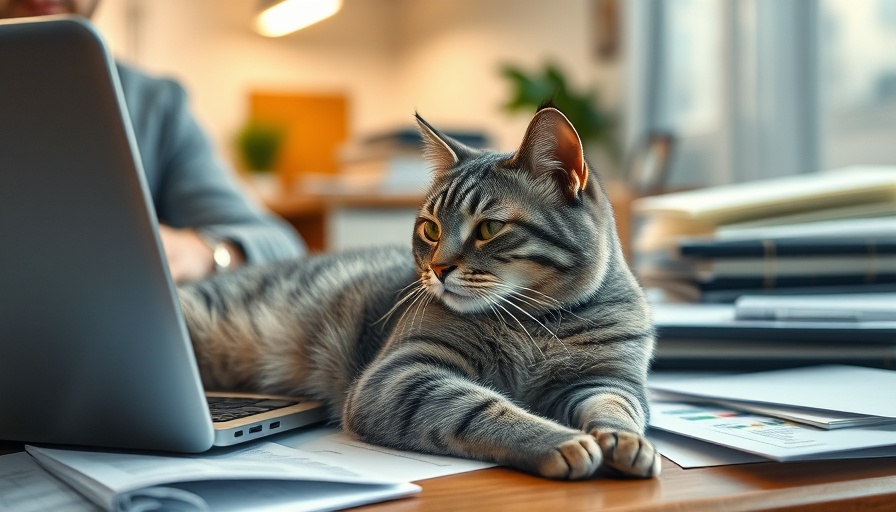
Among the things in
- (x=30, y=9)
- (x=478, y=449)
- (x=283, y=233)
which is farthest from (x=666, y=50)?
(x=478, y=449)

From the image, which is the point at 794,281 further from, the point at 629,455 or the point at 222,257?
the point at 222,257

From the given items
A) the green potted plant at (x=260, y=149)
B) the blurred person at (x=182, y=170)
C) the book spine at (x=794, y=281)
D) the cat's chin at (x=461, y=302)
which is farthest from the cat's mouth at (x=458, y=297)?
the green potted plant at (x=260, y=149)

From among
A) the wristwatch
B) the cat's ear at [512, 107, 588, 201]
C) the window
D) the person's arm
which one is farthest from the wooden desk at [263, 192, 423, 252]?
the cat's ear at [512, 107, 588, 201]

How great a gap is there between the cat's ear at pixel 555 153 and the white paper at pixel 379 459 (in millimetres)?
311

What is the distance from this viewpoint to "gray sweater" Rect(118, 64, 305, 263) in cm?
173

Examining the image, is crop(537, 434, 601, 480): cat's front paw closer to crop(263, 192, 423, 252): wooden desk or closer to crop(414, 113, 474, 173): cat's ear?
crop(414, 113, 474, 173): cat's ear

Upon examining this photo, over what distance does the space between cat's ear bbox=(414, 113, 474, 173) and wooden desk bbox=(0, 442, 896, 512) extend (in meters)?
0.44

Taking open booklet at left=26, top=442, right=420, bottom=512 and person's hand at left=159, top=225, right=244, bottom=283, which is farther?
person's hand at left=159, top=225, right=244, bottom=283

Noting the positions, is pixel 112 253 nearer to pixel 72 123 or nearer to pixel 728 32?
pixel 72 123

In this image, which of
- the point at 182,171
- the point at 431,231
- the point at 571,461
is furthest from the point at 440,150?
the point at 182,171

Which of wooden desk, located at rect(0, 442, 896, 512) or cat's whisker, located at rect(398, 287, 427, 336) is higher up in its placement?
cat's whisker, located at rect(398, 287, 427, 336)

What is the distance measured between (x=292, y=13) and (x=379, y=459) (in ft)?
11.1

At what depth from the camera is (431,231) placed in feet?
2.84

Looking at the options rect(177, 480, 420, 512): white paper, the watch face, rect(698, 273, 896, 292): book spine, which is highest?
the watch face
